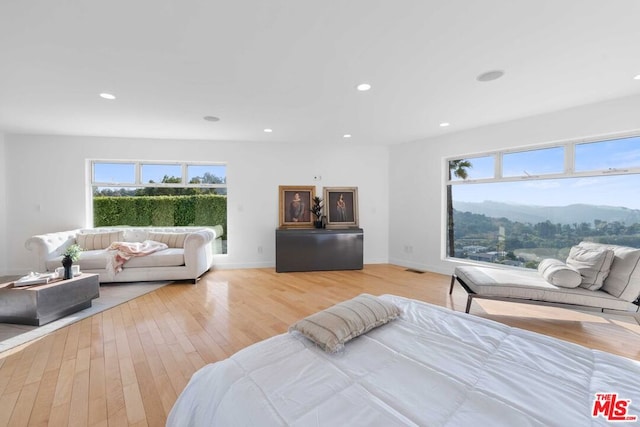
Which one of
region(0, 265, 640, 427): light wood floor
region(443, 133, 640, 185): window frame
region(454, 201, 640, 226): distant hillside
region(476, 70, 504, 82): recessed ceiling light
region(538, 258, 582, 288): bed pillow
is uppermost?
region(476, 70, 504, 82): recessed ceiling light

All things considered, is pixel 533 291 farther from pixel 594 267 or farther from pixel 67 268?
pixel 67 268

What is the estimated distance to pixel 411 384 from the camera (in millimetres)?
Answer: 934

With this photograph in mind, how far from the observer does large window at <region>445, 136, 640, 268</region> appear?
334 cm

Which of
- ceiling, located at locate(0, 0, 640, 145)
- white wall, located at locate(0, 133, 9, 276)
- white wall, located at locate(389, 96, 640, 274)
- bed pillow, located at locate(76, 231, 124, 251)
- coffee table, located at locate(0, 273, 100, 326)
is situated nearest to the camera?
ceiling, located at locate(0, 0, 640, 145)

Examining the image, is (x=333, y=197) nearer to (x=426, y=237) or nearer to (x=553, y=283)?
(x=426, y=237)

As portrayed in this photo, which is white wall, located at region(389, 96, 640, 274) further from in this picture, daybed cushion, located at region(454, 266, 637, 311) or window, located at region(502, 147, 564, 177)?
daybed cushion, located at region(454, 266, 637, 311)

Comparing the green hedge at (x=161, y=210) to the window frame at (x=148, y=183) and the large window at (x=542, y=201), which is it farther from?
the large window at (x=542, y=201)

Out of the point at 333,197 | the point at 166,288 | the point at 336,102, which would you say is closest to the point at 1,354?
the point at 166,288

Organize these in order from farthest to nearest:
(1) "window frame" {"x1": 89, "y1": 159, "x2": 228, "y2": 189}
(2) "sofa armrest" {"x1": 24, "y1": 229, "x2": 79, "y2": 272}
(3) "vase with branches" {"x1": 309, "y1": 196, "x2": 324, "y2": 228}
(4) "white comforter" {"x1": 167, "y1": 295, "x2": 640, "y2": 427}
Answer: (3) "vase with branches" {"x1": 309, "y1": 196, "x2": 324, "y2": 228}
(1) "window frame" {"x1": 89, "y1": 159, "x2": 228, "y2": 189}
(2) "sofa armrest" {"x1": 24, "y1": 229, "x2": 79, "y2": 272}
(4) "white comforter" {"x1": 167, "y1": 295, "x2": 640, "y2": 427}

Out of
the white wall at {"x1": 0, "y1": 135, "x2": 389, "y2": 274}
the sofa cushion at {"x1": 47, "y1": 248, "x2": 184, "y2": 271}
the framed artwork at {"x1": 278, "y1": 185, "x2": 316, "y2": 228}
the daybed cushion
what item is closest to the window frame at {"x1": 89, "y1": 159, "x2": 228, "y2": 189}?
the white wall at {"x1": 0, "y1": 135, "x2": 389, "y2": 274}

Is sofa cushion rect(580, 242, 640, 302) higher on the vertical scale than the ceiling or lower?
lower

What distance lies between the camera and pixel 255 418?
2.58 ft

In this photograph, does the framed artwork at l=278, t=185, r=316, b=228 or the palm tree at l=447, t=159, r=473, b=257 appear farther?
the framed artwork at l=278, t=185, r=316, b=228

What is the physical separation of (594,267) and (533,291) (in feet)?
1.98
